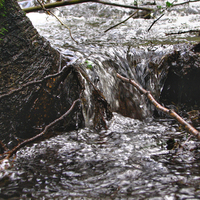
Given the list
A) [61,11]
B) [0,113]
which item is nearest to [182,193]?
[0,113]

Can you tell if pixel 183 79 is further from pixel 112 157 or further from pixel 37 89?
pixel 37 89

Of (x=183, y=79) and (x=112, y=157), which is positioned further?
(x=183, y=79)

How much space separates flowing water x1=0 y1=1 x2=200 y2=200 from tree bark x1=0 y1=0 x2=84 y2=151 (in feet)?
0.89

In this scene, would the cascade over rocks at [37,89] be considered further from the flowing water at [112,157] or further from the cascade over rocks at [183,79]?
the cascade over rocks at [183,79]

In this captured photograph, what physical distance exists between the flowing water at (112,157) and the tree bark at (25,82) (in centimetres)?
27

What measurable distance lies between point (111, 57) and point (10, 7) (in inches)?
70.7

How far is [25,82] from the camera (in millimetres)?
2422

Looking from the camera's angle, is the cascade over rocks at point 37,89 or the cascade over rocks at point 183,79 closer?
the cascade over rocks at point 37,89

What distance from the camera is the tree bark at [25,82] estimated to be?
90.1 inches

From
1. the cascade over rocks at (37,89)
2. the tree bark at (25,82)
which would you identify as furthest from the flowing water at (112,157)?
the tree bark at (25,82)

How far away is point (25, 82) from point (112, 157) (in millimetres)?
1313

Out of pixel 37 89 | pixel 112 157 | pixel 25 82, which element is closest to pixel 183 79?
pixel 112 157

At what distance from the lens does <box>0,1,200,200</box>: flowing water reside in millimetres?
1508

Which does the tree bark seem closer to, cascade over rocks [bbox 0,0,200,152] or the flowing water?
cascade over rocks [bbox 0,0,200,152]
